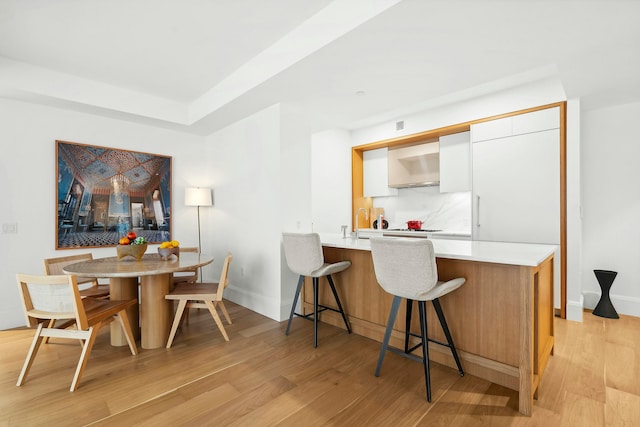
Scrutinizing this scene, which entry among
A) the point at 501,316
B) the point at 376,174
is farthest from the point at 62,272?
the point at 376,174

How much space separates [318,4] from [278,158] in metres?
1.55

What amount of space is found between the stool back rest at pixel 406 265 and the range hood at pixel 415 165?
2850 mm

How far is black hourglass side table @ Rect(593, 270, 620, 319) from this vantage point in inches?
135

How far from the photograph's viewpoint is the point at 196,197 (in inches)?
171

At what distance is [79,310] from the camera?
82.9 inches

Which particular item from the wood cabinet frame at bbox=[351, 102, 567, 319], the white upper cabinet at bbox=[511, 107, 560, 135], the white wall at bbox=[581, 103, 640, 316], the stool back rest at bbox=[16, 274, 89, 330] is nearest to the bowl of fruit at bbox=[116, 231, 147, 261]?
the stool back rest at bbox=[16, 274, 89, 330]

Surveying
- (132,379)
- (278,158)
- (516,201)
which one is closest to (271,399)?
(132,379)

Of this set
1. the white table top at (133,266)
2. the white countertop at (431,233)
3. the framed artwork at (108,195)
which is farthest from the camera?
the white countertop at (431,233)

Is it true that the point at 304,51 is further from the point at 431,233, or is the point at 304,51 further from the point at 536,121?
the point at 431,233

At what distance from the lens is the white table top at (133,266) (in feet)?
8.03

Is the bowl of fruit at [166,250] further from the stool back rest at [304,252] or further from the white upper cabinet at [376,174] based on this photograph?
the white upper cabinet at [376,174]

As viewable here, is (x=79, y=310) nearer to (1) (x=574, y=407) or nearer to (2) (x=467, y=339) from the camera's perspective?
(2) (x=467, y=339)

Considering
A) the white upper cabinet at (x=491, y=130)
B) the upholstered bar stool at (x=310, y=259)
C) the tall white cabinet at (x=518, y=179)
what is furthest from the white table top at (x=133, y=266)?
the white upper cabinet at (x=491, y=130)

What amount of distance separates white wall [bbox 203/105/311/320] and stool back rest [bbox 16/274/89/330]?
5.86 ft
